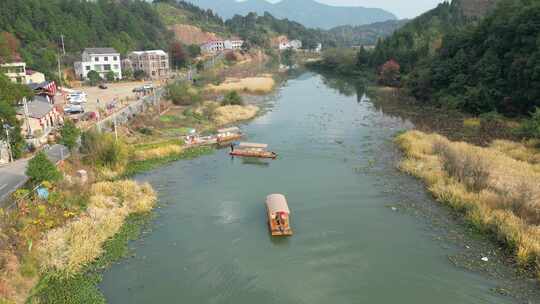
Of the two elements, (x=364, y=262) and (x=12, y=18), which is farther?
(x=12, y=18)

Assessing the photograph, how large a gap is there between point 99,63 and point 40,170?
2508 inches

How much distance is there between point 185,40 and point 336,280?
15614 centimetres

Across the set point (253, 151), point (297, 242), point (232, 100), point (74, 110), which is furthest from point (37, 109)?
point (297, 242)

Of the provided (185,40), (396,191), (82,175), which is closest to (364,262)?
(396,191)

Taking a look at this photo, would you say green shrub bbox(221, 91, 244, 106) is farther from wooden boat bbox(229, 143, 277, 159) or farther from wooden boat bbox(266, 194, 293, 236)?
wooden boat bbox(266, 194, 293, 236)

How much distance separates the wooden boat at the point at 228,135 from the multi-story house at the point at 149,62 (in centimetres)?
4957

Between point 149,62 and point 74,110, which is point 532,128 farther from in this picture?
point 149,62

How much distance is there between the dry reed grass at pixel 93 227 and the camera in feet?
63.2

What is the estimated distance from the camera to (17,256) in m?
18.4

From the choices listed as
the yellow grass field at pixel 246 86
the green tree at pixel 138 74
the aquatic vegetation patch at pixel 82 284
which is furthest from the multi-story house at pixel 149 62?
the aquatic vegetation patch at pixel 82 284

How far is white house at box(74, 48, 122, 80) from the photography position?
79750 mm

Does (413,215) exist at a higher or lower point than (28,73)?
lower

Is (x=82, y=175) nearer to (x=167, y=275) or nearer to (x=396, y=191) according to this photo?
(x=167, y=275)

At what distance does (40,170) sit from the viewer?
942 inches
